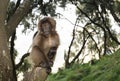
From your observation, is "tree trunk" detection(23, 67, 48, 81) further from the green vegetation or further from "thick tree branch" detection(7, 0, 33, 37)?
the green vegetation

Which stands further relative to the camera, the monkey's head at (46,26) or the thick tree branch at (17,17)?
the thick tree branch at (17,17)

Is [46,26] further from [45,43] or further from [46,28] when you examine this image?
[45,43]

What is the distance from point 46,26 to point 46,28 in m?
0.03

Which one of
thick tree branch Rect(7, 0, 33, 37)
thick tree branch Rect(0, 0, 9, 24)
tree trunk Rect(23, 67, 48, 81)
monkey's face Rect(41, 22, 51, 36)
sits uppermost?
thick tree branch Rect(0, 0, 9, 24)

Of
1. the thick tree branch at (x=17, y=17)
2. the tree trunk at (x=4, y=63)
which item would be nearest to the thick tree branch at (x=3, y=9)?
the tree trunk at (x=4, y=63)

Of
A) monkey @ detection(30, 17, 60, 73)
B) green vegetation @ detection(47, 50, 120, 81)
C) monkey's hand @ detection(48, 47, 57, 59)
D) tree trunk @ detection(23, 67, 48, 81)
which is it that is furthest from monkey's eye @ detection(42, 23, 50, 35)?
green vegetation @ detection(47, 50, 120, 81)

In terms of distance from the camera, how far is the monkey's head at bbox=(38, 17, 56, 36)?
6062 millimetres

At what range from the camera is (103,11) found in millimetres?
20562

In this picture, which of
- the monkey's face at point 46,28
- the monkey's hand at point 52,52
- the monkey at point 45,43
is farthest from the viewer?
the monkey's face at point 46,28

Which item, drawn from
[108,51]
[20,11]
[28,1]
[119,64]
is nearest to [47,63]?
[20,11]

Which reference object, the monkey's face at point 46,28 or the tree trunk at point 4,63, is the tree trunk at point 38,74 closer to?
the tree trunk at point 4,63

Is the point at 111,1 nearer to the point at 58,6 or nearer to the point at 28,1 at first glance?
the point at 58,6

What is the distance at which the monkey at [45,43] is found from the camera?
5879 millimetres

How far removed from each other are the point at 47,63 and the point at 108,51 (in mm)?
20230
